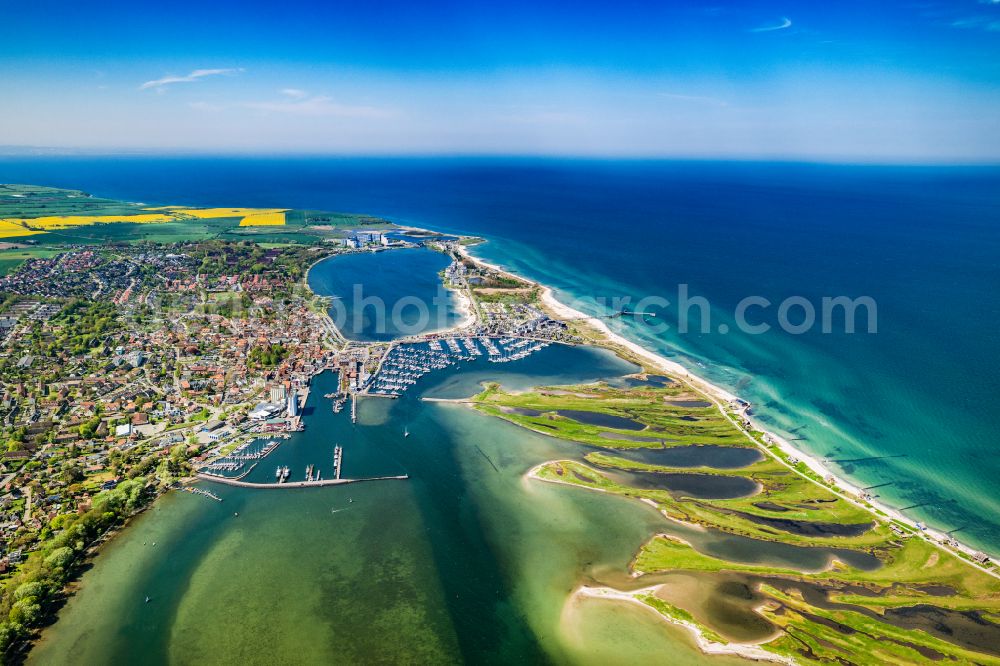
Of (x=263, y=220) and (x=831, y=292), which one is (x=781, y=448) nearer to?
(x=831, y=292)

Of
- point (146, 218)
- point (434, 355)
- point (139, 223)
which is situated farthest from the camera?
point (146, 218)

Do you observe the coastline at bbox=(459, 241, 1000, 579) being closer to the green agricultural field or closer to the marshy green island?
the marshy green island

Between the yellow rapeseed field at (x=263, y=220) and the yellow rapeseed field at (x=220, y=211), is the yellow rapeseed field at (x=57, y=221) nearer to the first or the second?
the yellow rapeseed field at (x=220, y=211)

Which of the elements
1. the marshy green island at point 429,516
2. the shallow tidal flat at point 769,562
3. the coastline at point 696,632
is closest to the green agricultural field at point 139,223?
the marshy green island at point 429,516

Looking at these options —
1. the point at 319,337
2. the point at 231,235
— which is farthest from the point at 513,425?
the point at 231,235

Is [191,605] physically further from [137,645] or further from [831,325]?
[831,325]

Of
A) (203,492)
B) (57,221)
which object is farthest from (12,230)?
(203,492)
